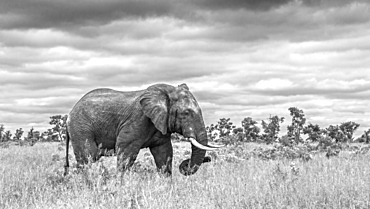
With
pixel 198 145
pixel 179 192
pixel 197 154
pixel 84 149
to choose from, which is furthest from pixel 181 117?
pixel 84 149

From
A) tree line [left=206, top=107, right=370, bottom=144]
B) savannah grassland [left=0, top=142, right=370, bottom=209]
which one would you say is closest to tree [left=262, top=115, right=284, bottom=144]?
tree line [left=206, top=107, right=370, bottom=144]

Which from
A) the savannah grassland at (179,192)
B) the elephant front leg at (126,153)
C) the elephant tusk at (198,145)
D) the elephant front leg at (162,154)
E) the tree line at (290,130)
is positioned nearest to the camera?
the savannah grassland at (179,192)

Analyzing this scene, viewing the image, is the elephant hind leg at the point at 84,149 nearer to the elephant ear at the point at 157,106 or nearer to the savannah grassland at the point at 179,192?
the savannah grassland at the point at 179,192

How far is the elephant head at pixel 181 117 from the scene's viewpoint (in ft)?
35.7

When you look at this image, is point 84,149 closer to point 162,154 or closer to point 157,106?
point 162,154

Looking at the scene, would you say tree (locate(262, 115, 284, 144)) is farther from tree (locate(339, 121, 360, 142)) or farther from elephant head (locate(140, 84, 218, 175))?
elephant head (locate(140, 84, 218, 175))

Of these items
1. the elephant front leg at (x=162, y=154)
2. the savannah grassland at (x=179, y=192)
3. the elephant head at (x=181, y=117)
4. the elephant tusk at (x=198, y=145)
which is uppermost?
the elephant head at (x=181, y=117)

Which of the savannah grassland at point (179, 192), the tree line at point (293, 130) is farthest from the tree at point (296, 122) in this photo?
the savannah grassland at point (179, 192)

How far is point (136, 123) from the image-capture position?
11375 millimetres

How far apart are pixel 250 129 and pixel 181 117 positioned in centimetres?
2683

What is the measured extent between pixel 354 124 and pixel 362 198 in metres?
26.3

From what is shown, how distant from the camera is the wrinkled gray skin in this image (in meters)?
11.0

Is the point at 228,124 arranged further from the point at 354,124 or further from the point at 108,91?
the point at 108,91

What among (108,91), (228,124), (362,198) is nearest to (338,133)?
(228,124)
